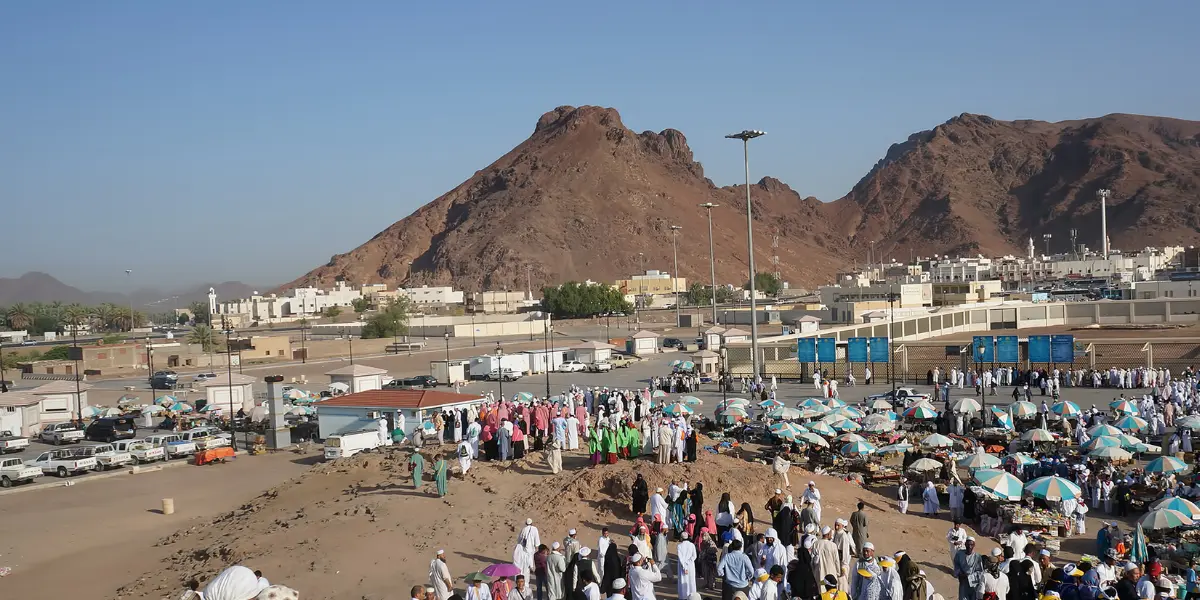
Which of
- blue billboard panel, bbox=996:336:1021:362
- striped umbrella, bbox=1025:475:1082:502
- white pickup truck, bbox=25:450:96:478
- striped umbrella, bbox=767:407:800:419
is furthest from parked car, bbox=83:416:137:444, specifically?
blue billboard panel, bbox=996:336:1021:362

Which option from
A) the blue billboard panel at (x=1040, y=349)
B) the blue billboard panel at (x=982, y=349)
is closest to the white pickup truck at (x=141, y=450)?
the blue billboard panel at (x=982, y=349)

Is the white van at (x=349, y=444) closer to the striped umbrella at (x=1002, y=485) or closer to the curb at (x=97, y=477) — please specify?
the curb at (x=97, y=477)

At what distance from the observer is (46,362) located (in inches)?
2459

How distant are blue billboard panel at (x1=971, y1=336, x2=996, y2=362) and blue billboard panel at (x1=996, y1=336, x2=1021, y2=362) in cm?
24

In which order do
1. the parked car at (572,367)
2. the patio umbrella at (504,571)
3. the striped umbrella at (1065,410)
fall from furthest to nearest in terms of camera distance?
the parked car at (572,367) < the striped umbrella at (1065,410) < the patio umbrella at (504,571)

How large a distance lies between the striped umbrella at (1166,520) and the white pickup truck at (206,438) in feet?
80.9

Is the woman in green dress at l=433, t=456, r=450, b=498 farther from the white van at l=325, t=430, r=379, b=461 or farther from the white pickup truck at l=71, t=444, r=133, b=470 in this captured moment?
the white pickup truck at l=71, t=444, r=133, b=470

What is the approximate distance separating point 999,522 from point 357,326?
299ft

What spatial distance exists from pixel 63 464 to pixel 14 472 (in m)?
1.30

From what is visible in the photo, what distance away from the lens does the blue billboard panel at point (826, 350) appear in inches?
1533

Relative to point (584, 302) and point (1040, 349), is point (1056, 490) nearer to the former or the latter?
point (1040, 349)

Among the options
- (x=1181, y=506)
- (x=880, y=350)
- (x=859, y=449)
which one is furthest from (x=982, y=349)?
(x=1181, y=506)

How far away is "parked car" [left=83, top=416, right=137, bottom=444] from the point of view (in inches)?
1330

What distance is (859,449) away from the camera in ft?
70.6
